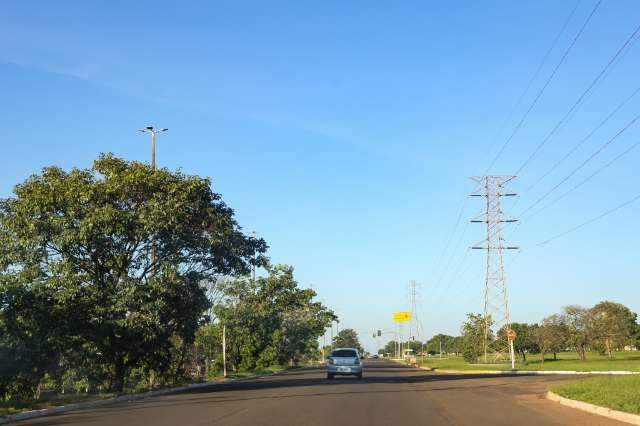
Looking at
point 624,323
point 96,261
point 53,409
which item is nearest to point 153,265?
point 96,261

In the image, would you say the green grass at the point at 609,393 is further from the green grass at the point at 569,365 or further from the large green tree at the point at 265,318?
the large green tree at the point at 265,318

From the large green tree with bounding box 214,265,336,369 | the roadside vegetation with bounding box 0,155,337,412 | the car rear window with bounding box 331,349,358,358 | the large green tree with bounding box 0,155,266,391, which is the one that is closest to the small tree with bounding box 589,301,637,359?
the large green tree with bounding box 214,265,336,369

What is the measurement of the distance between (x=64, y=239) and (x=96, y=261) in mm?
2459

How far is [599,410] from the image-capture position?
17.6m

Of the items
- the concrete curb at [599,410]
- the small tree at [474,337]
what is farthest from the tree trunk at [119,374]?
the small tree at [474,337]

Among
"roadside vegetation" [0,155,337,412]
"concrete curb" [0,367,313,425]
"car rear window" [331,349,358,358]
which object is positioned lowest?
"concrete curb" [0,367,313,425]

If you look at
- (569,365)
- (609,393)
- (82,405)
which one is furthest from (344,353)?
(569,365)

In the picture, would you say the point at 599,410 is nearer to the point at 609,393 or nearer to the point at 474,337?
the point at 609,393

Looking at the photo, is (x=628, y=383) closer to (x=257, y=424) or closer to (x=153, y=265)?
(x=257, y=424)

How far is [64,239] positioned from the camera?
1051 inches

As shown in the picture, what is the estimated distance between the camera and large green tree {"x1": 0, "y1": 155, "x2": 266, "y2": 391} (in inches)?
1045

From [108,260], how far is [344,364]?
16881 mm

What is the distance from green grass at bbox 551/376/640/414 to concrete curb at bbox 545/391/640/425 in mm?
161

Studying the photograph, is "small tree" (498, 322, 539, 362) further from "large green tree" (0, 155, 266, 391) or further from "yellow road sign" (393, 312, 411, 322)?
"large green tree" (0, 155, 266, 391)
